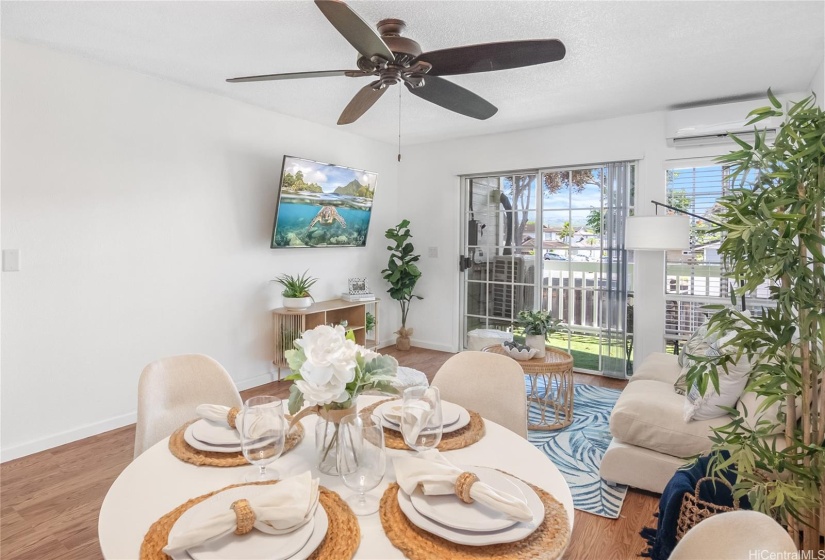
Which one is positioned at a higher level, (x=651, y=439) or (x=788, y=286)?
(x=788, y=286)

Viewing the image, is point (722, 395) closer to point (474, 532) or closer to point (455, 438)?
point (455, 438)

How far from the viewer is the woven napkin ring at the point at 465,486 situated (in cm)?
94

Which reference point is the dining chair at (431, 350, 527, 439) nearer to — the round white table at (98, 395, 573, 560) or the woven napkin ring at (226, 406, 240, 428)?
the round white table at (98, 395, 573, 560)

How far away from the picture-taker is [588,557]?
1.88 metres

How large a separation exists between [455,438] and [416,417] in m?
0.31

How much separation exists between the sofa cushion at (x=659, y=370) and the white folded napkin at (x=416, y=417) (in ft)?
7.65

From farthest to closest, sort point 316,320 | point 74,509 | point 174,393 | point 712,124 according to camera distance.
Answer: point 316,320 → point 712,124 → point 74,509 → point 174,393

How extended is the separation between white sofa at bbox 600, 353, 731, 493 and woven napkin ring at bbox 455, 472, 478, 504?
66.9 inches

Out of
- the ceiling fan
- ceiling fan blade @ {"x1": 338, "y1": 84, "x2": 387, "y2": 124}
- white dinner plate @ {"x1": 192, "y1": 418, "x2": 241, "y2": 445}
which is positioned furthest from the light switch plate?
white dinner plate @ {"x1": 192, "y1": 418, "x2": 241, "y2": 445}

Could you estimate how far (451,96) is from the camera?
2500mm

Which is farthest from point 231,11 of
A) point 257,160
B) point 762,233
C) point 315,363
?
point 762,233

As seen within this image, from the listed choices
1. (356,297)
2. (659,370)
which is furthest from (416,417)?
(356,297)

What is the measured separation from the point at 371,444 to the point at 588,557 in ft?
4.76

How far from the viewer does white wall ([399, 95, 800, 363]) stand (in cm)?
416
